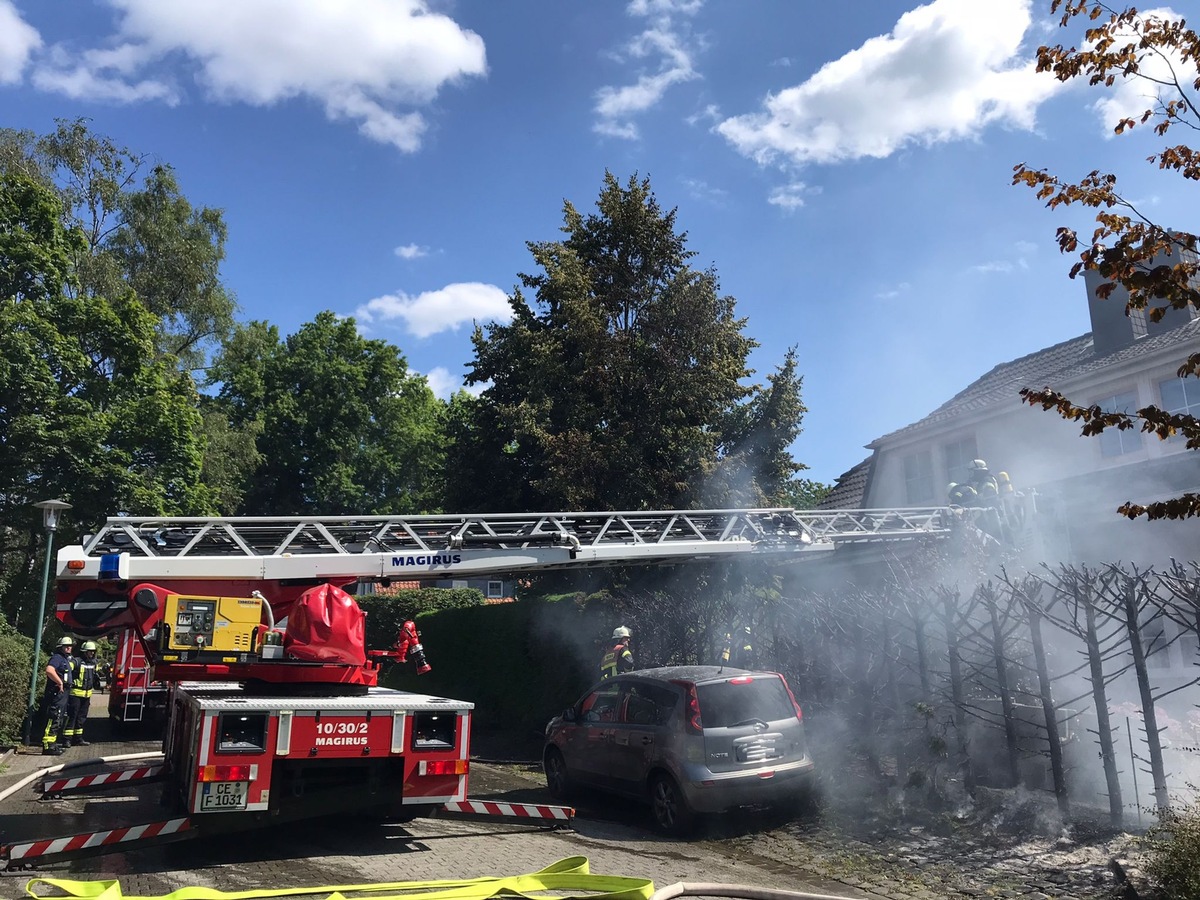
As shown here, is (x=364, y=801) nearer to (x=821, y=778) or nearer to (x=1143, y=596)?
(x=821, y=778)

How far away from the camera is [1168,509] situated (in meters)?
5.47

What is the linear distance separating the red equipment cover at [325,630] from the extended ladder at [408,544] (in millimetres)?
1310

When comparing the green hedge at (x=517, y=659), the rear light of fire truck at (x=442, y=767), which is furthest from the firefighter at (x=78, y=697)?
the rear light of fire truck at (x=442, y=767)

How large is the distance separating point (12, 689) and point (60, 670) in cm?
94

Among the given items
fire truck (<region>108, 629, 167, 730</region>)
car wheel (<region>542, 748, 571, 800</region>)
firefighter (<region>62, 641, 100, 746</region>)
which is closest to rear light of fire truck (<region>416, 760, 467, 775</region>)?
car wheel (<region>542, 748, 571, 800</region>)

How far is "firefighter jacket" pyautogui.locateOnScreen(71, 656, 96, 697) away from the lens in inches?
590

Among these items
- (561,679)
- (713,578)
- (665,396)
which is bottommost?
(561,679)

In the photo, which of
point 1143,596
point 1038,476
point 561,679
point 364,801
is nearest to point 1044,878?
point 1143,596

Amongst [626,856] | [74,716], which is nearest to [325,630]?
[626,856]

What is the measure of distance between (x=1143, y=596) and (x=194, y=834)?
Result: 865cm

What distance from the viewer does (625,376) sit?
70.9 feet

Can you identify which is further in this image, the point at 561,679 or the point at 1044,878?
the point at 561,679

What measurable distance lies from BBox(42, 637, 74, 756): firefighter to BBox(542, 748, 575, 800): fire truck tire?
28.6 feet

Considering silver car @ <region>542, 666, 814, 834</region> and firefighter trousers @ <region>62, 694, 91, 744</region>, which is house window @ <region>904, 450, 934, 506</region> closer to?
silver car @ <region>542, 666, 814, 834</region>
